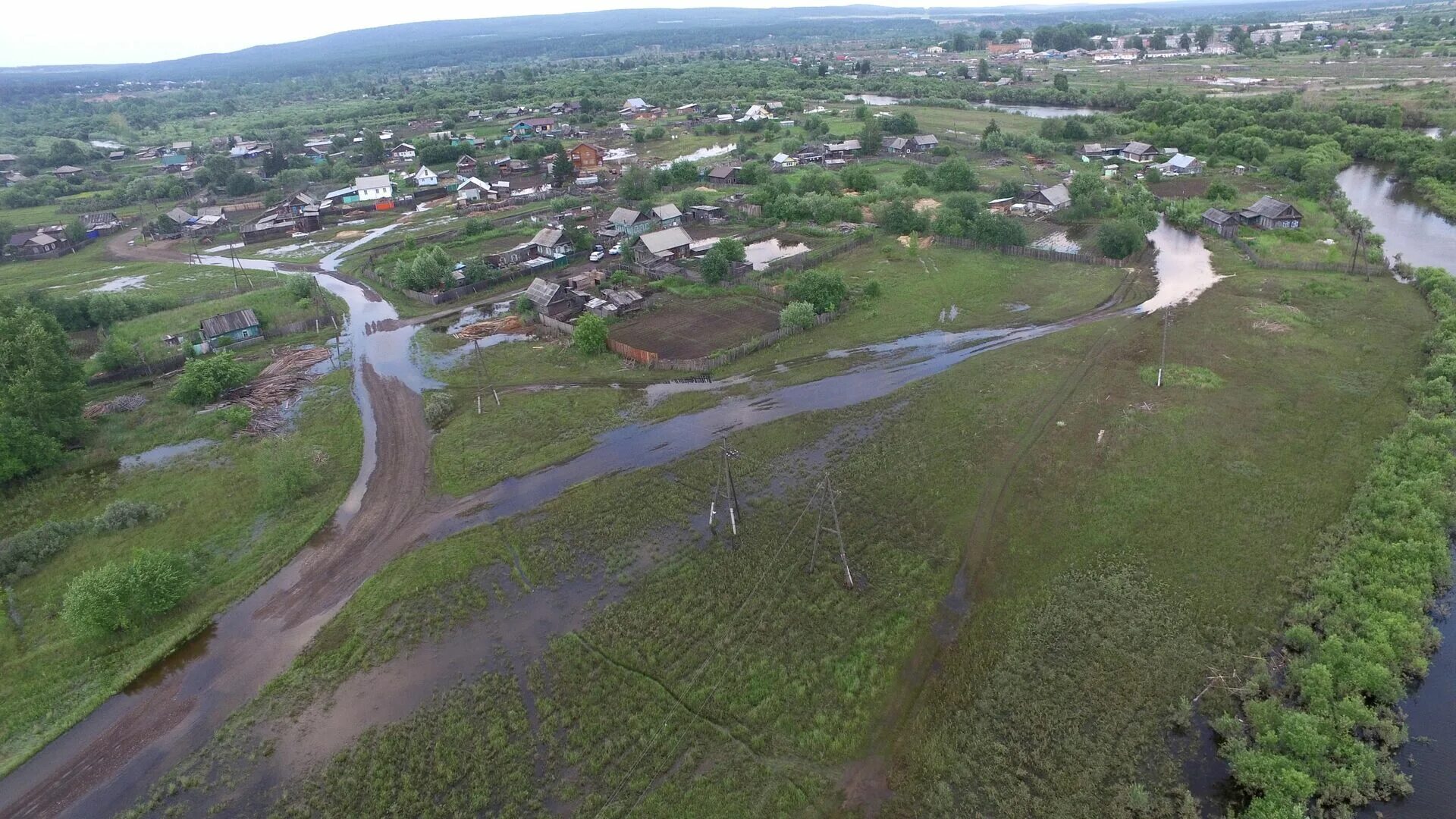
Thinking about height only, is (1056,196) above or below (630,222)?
below

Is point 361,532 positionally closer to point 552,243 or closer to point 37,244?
point 552,243

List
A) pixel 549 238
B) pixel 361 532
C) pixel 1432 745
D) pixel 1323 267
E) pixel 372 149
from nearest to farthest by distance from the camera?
pixel 1432 745 → pixel 361 532 → pixel 1323 267 → pixel 549 238 → pixel 372 149

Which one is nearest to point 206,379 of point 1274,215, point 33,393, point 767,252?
point 33,393

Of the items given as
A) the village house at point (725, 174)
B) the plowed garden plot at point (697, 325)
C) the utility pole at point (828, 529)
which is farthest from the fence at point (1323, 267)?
the village house at point (725, 174)

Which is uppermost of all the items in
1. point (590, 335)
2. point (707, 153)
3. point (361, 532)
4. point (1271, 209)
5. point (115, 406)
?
point (707, 153)

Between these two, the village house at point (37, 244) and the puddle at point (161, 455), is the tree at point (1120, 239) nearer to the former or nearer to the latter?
the puddle at point (161, 455)

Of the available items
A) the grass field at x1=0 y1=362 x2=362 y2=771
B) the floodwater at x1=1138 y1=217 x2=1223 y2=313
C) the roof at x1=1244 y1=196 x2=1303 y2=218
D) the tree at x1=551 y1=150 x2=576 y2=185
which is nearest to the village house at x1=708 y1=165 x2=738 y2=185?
the tree at x1=551 y1=150 x2=576 y2=185

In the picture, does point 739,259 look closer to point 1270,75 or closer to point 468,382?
point 468,382
